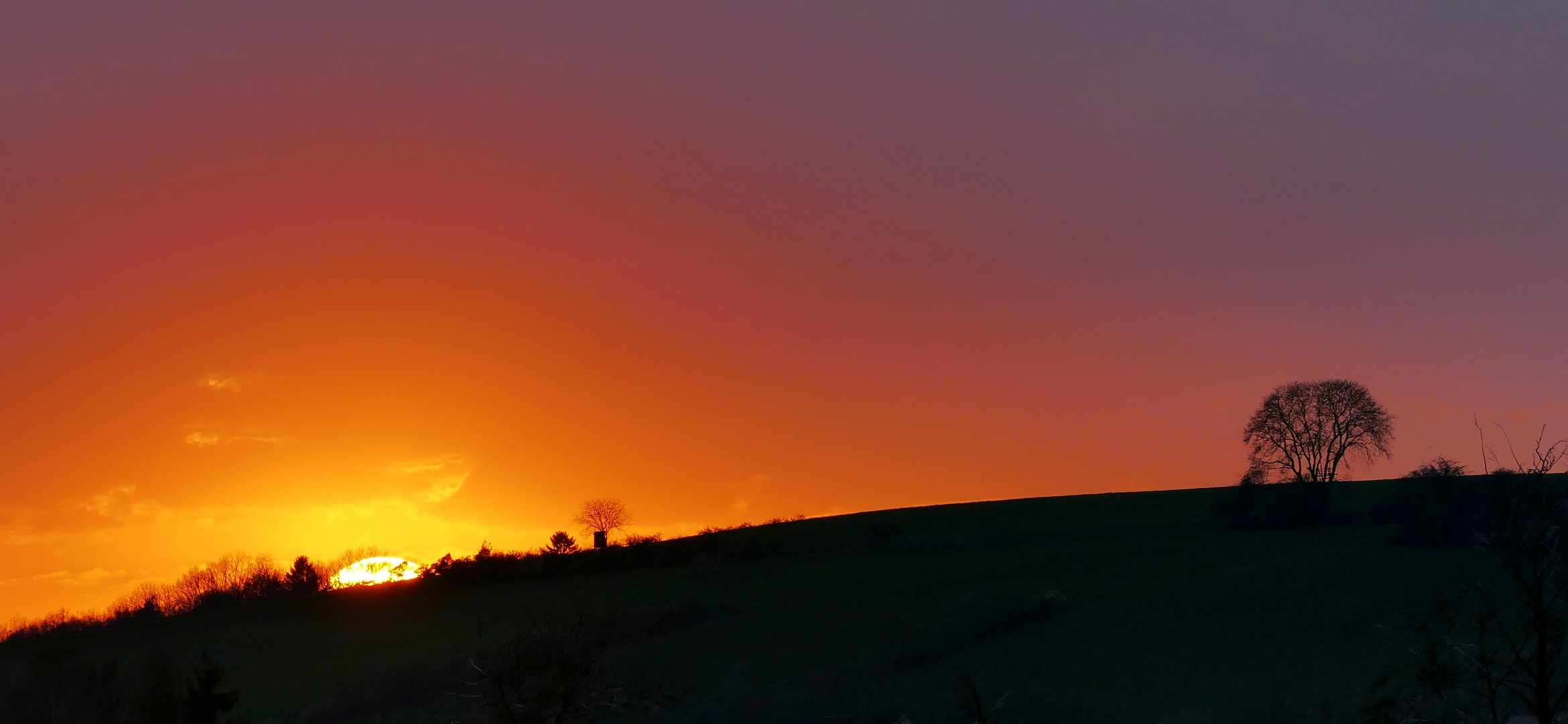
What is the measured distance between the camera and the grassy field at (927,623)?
55.1 metres

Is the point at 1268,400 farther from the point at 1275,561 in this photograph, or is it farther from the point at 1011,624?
the point at 1011,624

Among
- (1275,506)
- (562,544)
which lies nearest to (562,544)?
(562,544)

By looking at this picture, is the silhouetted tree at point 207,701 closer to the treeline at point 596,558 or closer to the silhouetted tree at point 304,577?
the treeline at point 596,558

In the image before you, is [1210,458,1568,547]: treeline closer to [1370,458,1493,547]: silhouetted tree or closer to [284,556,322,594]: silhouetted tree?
[1370,458,1493,547]: silhouetted tree

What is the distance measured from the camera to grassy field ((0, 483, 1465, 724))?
55.1 metres

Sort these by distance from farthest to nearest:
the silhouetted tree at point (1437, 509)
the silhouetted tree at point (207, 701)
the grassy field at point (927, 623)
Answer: the silhouetted tree at point (207, 701), the silhouetted tree at point (1437, 509), the grassy field at point (927, 623)

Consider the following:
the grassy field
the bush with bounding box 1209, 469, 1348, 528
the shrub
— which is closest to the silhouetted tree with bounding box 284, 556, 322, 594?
the grassy field

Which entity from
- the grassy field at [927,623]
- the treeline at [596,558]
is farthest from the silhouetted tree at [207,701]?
the treeline at [596,558]

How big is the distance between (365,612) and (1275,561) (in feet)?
239

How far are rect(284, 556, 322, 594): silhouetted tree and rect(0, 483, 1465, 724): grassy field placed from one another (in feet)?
73.4

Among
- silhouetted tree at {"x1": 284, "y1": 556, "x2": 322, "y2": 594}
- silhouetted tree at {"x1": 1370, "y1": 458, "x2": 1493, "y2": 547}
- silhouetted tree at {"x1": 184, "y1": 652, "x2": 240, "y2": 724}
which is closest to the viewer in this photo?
silhouetted tree at {"x1": 1370, "y1": 458, "x2": 1493, "y2": 547}

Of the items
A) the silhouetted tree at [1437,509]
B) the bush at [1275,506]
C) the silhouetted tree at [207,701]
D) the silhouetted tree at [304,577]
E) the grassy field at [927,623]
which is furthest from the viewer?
the silhouetted tree at [304,577]

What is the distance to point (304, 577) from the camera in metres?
135

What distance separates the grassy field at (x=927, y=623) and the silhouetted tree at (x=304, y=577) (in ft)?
73.4
